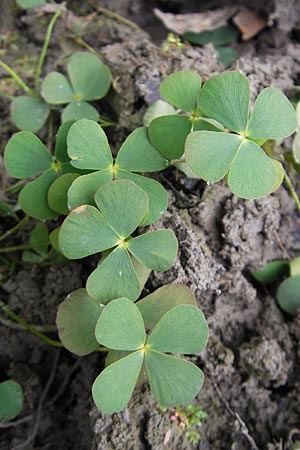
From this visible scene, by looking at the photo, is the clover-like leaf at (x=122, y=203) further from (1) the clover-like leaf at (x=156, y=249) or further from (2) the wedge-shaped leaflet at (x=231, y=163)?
(2) the wedge-shaped leaflet at (x=231, y=163)

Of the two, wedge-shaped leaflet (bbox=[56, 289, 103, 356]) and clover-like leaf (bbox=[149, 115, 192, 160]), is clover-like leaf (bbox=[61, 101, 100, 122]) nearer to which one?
clover-like leaf (bbox=[149, 115, 192, 160])

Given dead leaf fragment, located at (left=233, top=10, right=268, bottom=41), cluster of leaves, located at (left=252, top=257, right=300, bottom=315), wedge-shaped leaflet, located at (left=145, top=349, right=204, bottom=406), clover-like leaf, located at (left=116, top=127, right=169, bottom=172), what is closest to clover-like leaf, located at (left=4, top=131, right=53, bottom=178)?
clover-like leaf, located at (left=116, top=127, right=169, bottom=172)

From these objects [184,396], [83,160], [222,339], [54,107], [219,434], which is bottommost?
[219,434]

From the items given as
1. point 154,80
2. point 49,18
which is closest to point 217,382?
point 154,80

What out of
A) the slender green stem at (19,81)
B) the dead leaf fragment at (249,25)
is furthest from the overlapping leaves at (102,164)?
the dead leaf fragment at (249,25)

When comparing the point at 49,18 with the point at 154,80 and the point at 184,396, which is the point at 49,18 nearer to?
the point at 154,80

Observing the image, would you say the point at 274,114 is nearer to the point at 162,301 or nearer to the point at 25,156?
the point at 162,301

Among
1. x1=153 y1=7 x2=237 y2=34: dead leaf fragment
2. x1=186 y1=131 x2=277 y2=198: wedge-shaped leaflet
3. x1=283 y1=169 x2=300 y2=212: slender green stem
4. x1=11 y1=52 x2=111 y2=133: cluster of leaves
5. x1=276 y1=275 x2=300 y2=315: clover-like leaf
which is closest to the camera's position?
x1=186 y1=131 x2=277 y2=198: wedge-shaped leaflet
